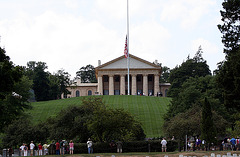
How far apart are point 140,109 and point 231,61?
40189 mm

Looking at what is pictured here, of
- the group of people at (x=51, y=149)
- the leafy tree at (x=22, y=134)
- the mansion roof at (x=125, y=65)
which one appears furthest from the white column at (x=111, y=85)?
the group of people at (x=51, y=149)

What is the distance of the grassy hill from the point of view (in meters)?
58.6

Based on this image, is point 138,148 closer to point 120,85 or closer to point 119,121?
point 119,121

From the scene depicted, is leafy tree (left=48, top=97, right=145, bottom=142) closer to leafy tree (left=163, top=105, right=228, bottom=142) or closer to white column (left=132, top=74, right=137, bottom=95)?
leafy tree (left=163, top=105, right=228, bottom=142)

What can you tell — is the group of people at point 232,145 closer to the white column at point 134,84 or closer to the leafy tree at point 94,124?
the leafy tree at point 94,124

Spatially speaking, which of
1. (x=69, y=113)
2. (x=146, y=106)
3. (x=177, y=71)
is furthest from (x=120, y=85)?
(x=69, y=113)

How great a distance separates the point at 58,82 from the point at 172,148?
7196 centimetres

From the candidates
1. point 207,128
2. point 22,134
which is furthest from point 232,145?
point 22,134

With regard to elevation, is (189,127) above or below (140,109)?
below

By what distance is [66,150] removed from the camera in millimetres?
30891

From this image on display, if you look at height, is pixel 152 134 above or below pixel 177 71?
below

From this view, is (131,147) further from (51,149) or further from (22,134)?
(22,134)

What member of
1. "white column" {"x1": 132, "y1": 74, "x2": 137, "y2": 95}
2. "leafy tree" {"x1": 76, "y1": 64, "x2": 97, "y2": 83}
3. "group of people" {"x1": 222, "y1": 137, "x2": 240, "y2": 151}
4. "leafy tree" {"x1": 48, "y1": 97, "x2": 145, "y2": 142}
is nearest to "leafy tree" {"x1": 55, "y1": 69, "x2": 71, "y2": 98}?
"white column" {"x1": 132, "y1": 74, "x2": 137, "y2": 95}

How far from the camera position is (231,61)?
29.3m
